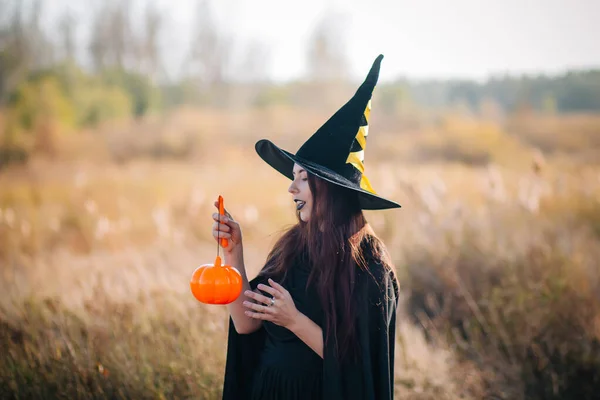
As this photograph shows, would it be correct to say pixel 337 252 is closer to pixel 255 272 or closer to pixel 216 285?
pixel 216 285

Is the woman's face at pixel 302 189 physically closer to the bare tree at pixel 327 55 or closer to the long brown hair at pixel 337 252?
the long brown hair at pixel 337 252

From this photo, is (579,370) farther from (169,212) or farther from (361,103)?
(169,212)

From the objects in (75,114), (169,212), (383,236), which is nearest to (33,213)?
(169,212)

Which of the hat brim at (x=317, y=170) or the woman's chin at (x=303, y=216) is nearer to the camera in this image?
the hat brim at (x=317, y=170)

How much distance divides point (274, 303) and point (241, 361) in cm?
67

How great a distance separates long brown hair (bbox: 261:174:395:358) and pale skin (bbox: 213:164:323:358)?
0.14ft

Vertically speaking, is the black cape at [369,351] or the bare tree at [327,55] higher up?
the bare tree at [327,55]

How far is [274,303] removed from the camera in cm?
214

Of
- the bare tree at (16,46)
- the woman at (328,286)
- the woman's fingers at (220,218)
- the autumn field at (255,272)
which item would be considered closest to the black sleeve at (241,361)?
the woman at (328,286)

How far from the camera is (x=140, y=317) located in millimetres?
4547

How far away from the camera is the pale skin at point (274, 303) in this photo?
2148 mm

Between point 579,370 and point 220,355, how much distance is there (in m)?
2.78

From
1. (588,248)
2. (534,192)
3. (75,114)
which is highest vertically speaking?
(75,114)

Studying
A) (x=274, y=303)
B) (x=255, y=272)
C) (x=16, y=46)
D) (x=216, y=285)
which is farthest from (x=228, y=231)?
(x=16, y=46)
